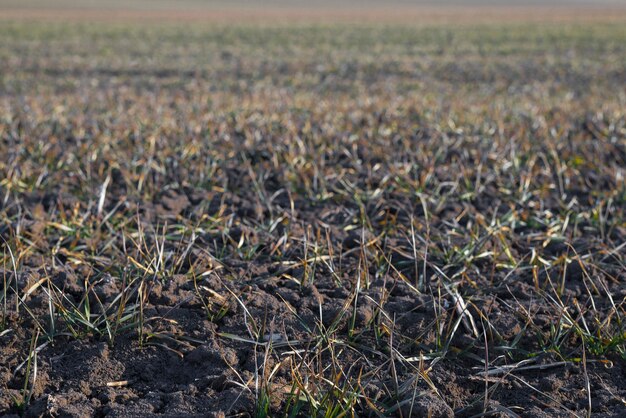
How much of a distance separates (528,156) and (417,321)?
315cm

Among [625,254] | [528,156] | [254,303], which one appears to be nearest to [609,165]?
[528,156]

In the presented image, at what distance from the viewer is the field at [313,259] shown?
2547 millimetres

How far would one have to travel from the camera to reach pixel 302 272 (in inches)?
136

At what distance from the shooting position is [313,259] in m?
3.43

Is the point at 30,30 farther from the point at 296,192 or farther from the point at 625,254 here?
the point at 625,254

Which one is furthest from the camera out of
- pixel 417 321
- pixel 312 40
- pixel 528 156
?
pixel 312 40

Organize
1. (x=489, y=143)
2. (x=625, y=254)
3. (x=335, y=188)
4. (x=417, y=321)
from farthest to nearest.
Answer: (x=489, y=143) < (x=335, y=188) < (x=625, y=254) < (x=417, y=321)

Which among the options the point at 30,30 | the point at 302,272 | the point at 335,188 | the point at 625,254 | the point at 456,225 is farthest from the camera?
the point at 30,30

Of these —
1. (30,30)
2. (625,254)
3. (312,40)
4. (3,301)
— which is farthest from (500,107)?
(30,30)

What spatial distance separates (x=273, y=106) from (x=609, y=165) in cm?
398

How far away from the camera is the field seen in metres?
2.55

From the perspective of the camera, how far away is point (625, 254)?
3.81 m

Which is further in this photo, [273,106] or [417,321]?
[273,106]

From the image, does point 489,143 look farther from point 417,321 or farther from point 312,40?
point 312,40
